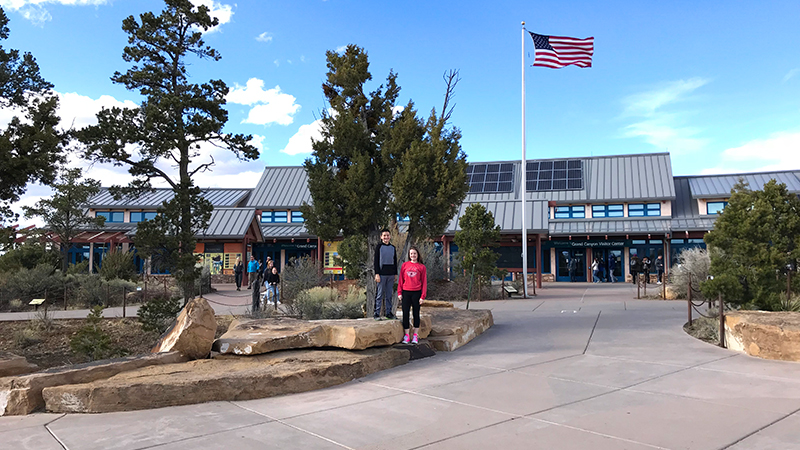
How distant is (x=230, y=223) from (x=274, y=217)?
4.99 metres

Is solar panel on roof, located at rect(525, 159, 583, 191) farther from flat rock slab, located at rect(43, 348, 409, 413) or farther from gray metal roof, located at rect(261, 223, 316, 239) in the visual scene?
flat rock slab, located at rect(43, 348, 409, 413)

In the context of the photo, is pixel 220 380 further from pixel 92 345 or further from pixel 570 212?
pixel 570 212

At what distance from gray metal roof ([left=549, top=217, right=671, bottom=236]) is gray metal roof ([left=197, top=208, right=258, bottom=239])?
18496mm

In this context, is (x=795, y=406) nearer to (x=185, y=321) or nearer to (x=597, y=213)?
(x=185, y=321)

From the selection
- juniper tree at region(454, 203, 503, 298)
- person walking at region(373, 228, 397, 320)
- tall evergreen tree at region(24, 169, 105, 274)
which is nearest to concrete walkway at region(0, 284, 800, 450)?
person walking at region(373, 228, 397, 320)

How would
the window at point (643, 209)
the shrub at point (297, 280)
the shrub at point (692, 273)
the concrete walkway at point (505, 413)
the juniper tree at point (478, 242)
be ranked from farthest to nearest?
the window at point (643, 209)
the juniper tree at point (478, 242)
the shrub at point (297, 280)
the shrub at point (692, 273)
the concrete walkway at point (505, 413)

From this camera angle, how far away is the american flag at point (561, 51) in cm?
1923

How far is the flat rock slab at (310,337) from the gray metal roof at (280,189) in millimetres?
28337

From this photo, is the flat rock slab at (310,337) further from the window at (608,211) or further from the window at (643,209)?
the window at (643,209)

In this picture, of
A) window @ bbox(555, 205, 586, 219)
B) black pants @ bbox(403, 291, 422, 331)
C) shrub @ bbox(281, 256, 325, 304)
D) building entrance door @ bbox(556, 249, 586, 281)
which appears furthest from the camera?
window @ bbox(555, 205, 586, 219)

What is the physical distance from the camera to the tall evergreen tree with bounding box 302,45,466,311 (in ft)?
35.7

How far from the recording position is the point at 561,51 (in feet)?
63.9

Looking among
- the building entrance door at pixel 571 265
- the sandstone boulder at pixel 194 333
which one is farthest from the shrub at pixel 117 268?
the building entrance door at pixel 571 265

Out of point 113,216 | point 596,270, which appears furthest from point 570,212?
point 113,216
